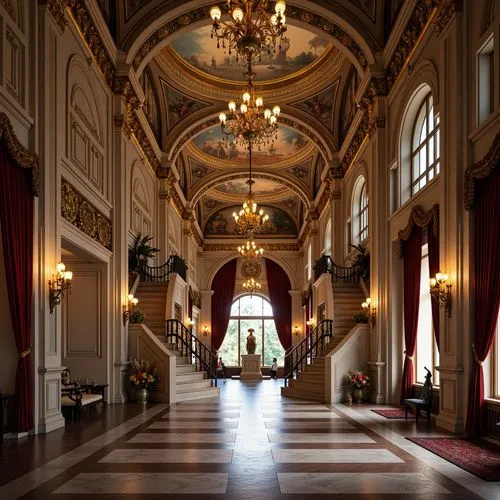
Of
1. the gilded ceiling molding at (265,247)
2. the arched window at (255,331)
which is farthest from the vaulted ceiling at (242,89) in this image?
the arched window at (255,331)

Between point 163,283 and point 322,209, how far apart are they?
1018 cm

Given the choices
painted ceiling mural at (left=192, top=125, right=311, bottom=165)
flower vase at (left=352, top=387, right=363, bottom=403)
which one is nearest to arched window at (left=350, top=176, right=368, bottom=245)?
flower vase at (left=352, top=387, right=363, bottom=403)

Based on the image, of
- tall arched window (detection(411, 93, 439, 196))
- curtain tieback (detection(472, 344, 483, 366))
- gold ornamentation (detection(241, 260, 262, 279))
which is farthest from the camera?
gold ornamentation (detection(241, 260, 262, 279))

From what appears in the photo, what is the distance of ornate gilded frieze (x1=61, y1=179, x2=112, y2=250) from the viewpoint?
12.2 meters

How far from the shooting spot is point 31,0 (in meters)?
10.7

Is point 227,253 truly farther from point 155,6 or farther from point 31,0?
point 31,0

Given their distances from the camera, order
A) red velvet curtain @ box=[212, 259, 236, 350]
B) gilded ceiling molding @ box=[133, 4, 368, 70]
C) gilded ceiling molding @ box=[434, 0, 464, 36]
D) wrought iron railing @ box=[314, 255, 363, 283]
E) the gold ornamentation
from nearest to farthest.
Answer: gilded ceiling molding @ box=[434, 0, 464, 36] < gilded ceiling molding @ box=[133, 4, 368, 70] < wrought iron railing @ box=[314, 255, 363, 283] < red velvet curtain @ box=[212, 259, 236, 350] < the gold ornamentation

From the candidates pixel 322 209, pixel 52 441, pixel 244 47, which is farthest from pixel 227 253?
pixel 52 441

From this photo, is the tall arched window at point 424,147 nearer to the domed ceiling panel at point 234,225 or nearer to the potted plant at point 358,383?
the potted plant at point 358,383

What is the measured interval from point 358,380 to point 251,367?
13.8m

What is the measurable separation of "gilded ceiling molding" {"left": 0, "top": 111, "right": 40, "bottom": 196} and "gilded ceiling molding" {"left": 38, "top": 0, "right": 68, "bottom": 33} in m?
2.55

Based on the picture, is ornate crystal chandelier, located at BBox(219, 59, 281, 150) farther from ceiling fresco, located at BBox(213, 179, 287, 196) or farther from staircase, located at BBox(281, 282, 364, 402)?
ceiling fresco, located at BBox(213, 179, 287, 196)

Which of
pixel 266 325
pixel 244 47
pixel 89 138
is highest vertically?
pixel 244 47

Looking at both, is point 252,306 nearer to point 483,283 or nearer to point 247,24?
point 247,24
